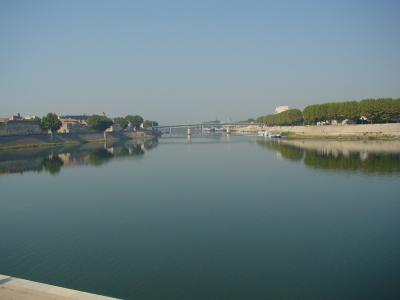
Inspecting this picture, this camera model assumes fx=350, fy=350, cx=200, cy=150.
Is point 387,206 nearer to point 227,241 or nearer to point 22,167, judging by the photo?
point 227,241

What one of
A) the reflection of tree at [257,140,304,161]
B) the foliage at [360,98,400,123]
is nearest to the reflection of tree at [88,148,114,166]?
the reflection of tree at [257,140,304,161]

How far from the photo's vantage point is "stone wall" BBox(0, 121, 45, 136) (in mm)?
73250

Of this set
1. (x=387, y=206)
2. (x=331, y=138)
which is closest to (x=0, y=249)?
(x=387, y=206)

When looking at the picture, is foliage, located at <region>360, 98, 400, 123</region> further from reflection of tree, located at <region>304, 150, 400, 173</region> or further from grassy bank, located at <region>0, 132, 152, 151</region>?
grassy bank, located at <region>0, 132, 152, 151</region>

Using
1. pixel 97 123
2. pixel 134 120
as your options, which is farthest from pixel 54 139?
pixel 134 120

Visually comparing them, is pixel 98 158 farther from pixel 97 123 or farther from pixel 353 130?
pixel 353 130

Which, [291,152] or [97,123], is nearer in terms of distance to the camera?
[291,152]

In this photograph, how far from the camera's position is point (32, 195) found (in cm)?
2414

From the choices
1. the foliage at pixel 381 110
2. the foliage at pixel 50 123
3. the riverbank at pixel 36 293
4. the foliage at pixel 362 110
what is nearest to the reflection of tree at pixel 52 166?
the riverbank at pixel 36 293

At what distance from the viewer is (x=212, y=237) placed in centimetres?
1386

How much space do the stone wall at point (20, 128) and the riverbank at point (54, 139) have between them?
4.34 meters

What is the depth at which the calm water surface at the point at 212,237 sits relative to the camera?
9.88 meters

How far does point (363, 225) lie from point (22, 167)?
123 ft

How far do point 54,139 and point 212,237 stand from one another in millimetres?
74098
